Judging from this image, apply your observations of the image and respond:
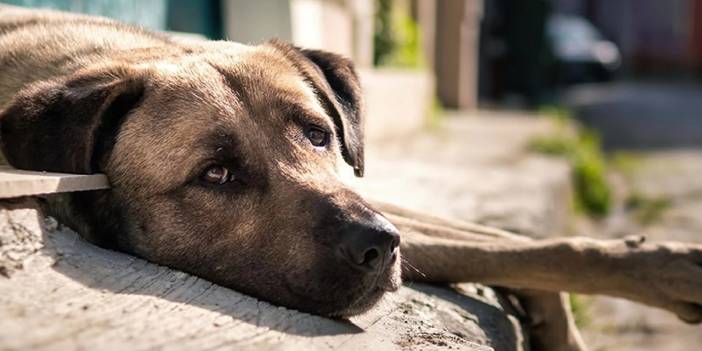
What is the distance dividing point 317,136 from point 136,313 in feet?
3.73

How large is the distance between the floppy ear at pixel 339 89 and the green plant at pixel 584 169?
4.07m

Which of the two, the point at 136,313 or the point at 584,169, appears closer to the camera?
the point at 136,313

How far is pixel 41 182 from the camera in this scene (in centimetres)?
271

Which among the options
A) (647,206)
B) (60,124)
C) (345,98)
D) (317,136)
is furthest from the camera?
(647,206)

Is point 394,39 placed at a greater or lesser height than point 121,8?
lesser

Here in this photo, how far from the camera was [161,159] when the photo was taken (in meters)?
3.05

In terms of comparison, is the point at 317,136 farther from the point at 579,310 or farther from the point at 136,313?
the point at 579,310

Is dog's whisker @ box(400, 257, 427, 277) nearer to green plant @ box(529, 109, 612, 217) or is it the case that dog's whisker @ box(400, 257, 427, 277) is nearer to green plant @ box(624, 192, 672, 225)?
green plant @ box(624, 192, 672, 225)

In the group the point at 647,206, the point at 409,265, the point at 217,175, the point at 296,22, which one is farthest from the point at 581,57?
the point at 217,175

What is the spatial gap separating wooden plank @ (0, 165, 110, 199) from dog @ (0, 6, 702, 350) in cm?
5

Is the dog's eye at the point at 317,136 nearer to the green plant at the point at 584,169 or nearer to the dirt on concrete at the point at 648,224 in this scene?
the dirt on concrete at the point at 648,224

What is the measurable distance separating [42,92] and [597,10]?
42.2 meters

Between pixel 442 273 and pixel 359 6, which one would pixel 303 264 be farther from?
pixel 359 6

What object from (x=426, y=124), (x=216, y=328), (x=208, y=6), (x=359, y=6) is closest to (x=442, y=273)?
(x=216, y=328)
